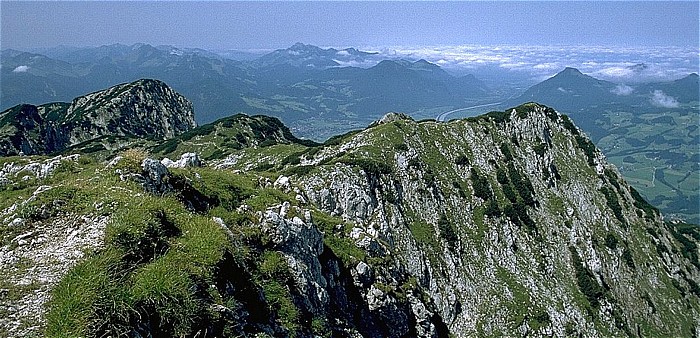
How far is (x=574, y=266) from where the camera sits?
2997 inches

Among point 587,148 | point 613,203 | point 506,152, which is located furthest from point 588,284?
point 587,148

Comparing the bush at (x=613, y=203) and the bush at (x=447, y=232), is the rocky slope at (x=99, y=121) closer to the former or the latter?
the bush at (x=447, y=232)

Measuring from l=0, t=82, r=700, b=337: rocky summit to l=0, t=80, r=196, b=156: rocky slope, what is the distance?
54.9 meters

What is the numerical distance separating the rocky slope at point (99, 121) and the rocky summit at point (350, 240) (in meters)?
54.9

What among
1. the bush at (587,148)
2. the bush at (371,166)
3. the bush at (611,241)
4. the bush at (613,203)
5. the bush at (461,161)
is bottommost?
the bush at (611,241)

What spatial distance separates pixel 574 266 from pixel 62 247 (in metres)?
80.7

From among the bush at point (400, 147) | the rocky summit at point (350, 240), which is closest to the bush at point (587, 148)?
the rocky summit at point (350, 240)

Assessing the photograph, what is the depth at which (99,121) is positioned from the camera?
17188cm

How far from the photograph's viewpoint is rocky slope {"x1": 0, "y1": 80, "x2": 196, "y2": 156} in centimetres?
14212

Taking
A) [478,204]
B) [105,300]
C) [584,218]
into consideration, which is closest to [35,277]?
[105,300]

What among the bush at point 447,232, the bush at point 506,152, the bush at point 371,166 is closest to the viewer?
the bush at point 371,166

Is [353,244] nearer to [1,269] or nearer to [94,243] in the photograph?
[94,243]

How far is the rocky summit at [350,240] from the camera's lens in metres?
13.6

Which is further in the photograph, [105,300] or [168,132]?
[168,132]
